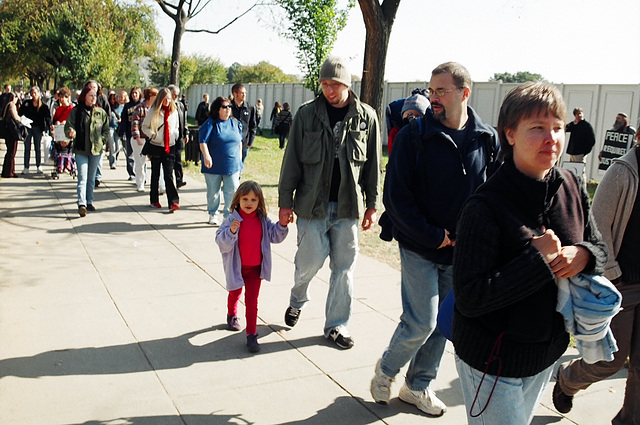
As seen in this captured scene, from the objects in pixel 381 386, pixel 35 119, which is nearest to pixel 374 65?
pixel 35 119

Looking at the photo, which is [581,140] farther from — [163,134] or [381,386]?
[381,386]

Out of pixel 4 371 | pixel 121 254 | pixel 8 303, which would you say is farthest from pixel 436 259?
pixel 121 254

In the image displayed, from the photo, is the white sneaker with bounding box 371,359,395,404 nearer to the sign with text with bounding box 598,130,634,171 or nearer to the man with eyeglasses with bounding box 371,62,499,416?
the man with eyeglasses with bounding box 371,62,499,416

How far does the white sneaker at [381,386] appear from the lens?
3959mm

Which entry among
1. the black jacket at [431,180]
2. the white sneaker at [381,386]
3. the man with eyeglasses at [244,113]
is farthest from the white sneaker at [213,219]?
the black jacket at [431,180]

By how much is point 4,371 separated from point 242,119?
7059 millimetres

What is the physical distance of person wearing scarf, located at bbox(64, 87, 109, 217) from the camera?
9977 millimetres

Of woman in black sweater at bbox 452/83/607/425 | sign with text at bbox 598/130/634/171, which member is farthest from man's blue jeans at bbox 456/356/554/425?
sign with text at bbox 598/130/634/171

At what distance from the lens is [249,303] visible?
4906mm

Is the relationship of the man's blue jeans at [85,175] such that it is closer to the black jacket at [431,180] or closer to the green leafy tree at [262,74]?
the black jacket at [431,180]

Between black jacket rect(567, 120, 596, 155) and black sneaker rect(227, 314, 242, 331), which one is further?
black jacket rect(567, 120, 596, 155)

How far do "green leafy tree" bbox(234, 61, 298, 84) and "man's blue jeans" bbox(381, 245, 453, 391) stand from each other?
281 ft

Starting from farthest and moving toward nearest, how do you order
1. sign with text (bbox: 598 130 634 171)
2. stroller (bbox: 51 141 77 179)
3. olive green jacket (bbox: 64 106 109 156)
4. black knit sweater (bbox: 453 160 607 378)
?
sign with text (bbox: 598 130 634 171), stroller (bbox: 51 141 77 179), olive green jacket (bbox: 64 106 109 156), black knit sweater (bbox: 453 160 607 378)

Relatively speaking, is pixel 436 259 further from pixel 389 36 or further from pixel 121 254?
pixel 389 36
